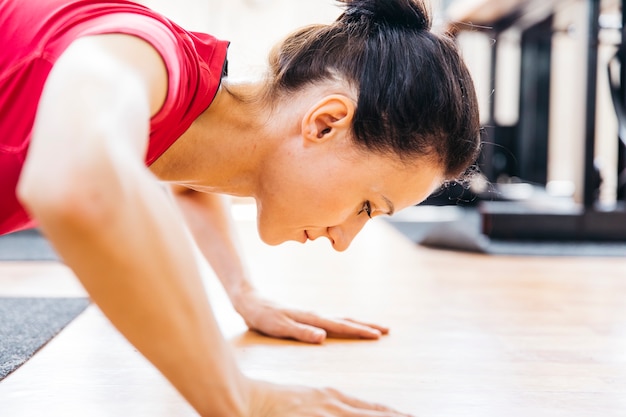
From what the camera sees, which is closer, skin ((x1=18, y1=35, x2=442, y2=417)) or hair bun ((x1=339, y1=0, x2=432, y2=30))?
skin ((x1=18, y1=35, x2=442, y2=417))

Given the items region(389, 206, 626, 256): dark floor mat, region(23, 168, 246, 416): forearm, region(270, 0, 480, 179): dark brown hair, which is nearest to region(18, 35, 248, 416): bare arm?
region(23, 168, 246, 416): forearm

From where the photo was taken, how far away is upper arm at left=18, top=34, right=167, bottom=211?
43cm

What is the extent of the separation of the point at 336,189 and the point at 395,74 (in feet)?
0.42

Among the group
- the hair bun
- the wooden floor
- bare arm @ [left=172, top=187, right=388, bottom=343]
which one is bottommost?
the wooden floor

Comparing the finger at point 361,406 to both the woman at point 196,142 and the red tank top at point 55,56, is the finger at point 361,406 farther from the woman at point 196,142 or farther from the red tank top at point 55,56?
the red tank top at point 55,56

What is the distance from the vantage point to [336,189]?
726mm

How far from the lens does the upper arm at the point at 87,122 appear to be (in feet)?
1.42

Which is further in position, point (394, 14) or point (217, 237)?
point (217, 237)

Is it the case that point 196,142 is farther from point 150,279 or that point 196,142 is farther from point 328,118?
point 150,279

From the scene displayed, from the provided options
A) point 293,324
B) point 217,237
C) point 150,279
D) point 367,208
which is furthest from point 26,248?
point 150,279

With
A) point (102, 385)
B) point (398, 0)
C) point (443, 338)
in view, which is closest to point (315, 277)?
point (443, 338)

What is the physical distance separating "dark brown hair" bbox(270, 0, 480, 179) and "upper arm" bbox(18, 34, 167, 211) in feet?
0.86

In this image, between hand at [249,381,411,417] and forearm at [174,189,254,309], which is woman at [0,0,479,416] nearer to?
hand at [249,381,411,417]

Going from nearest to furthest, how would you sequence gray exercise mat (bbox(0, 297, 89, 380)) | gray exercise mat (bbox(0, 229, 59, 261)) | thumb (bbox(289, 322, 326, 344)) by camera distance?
gray exercise mat (bbox(0, 297, 89, 380))
thumb (bbox(289, 322, 326, 344))
gray exercise mat (bbox(0, 229, 59, 261))
